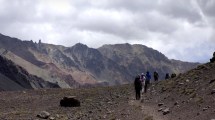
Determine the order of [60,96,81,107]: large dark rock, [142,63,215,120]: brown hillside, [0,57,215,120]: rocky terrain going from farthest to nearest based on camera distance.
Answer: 1. [60,96,81,107]: large dark rock
2. [0,57,215,120]: rocky terrain
3. [142,63,215,120]: brown hillside

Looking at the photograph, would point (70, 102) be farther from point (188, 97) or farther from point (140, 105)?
point (188, 97)

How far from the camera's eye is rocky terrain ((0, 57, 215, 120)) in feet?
101

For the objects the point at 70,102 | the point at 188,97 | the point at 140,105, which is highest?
the point at 188,97

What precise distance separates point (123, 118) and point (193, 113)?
18.5 feet

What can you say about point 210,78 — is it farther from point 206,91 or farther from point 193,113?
point 193,113

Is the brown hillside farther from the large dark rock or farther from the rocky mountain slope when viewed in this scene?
the large dark rock

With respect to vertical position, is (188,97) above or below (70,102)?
above

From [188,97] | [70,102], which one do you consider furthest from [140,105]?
[70,102]

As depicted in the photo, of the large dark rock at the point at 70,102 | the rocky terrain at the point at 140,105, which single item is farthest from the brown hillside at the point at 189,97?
the large dark rock at the point at 70,102

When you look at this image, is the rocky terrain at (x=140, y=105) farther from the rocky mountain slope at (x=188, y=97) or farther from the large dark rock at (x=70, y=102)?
the large dark rock at (x=70, y=102)

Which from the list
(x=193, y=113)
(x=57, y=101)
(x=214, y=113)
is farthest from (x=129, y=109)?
(x=57, y=101)

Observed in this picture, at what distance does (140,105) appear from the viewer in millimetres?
38375

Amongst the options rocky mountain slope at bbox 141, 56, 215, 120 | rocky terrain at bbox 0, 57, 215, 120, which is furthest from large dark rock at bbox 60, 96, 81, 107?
rocky mountain slope at bbox 141, 56, 215, 120

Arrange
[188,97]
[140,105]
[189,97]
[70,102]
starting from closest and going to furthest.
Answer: [189,97], [188,97], [140,105], [70,102]
